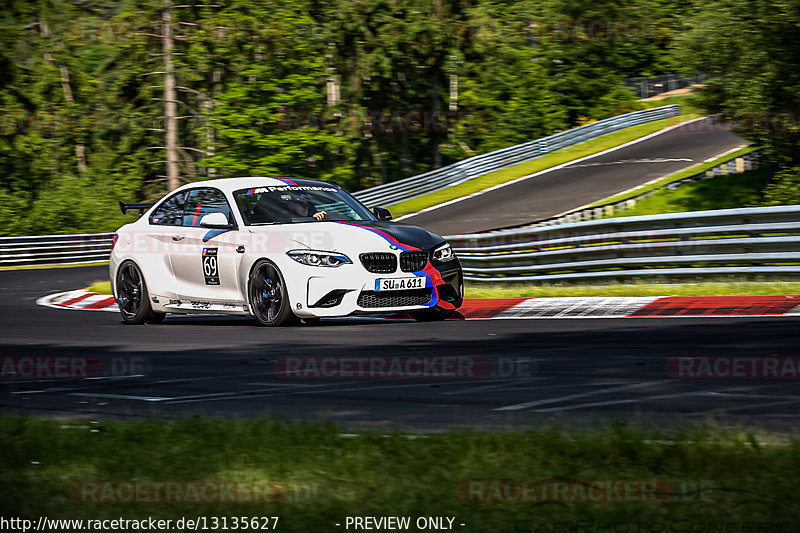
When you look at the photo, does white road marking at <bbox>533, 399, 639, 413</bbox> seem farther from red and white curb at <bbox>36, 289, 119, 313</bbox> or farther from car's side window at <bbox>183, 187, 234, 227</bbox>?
red and white curb at <bbox>36, 289, 119, 313</bbox>

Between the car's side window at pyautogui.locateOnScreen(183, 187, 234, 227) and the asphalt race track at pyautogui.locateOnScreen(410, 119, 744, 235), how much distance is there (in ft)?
57.6

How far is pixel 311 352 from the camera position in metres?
9.27

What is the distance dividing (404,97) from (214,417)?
57962mm

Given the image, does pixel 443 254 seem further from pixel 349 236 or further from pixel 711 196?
pixel 711 196

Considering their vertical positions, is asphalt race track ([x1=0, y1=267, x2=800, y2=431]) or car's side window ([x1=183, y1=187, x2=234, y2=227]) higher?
car's side window ([x1=183, y1=187, x2=234, y2=227])

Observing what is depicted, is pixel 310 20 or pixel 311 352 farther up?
pixel 310 20

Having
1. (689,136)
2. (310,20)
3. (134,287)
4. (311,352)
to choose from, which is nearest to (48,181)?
(310,20)

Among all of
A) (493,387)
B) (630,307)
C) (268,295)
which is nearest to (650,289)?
(630,307)

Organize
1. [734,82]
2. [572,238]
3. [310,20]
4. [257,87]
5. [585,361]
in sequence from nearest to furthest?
[585,361] → [572,238] → [734,82] → [257,87] → [310,20]

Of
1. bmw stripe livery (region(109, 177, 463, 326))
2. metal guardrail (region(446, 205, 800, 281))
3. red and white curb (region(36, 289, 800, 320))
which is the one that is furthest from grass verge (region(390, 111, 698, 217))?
bmw stripe livery (region(109, 177, 463, 326))

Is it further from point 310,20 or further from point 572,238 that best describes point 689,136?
point 572,238

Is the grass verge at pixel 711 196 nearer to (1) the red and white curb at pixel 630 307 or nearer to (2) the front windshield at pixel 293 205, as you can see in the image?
(1) the red and white curb at pixel 630 307

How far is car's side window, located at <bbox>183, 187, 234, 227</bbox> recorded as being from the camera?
12.6 m

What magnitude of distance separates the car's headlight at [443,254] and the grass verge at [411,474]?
6432mm
